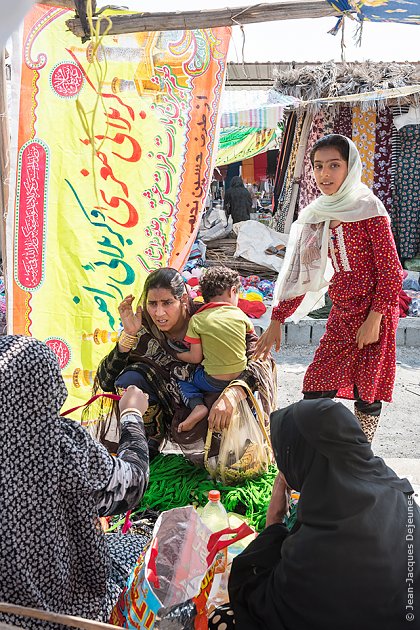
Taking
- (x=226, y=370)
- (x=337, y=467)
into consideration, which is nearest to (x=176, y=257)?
(x=226, y=370)

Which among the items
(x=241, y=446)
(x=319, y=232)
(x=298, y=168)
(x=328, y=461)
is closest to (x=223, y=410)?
Answer: (x=241, y=446)

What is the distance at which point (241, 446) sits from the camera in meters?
2.98

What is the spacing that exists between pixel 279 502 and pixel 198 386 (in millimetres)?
967

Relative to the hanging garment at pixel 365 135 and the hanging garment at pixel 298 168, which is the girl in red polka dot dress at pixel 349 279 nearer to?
the hanging garment at pixel 365 135

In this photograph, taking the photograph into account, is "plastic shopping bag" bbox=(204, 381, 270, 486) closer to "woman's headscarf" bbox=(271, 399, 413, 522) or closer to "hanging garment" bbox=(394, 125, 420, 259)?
"woman's headscarf" bbox=(271, 399, 413, 522)

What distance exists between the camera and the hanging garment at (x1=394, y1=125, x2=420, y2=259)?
29.9 ft

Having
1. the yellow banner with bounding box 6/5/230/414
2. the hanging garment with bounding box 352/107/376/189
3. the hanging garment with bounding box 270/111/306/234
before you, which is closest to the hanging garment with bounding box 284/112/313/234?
the hanging garment with bounding box 270/111/306/234

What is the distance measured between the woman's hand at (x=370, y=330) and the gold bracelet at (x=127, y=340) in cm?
112

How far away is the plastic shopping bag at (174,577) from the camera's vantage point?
1.70 metres

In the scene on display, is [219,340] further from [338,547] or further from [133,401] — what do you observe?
[338,547]

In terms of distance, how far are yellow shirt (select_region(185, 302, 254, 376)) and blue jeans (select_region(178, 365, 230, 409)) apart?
76mm

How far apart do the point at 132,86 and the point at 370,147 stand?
688 cm

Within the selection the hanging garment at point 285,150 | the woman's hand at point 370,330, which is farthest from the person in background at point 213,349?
the hanging garment at point 285,150

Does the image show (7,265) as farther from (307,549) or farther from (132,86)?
(307,549)
